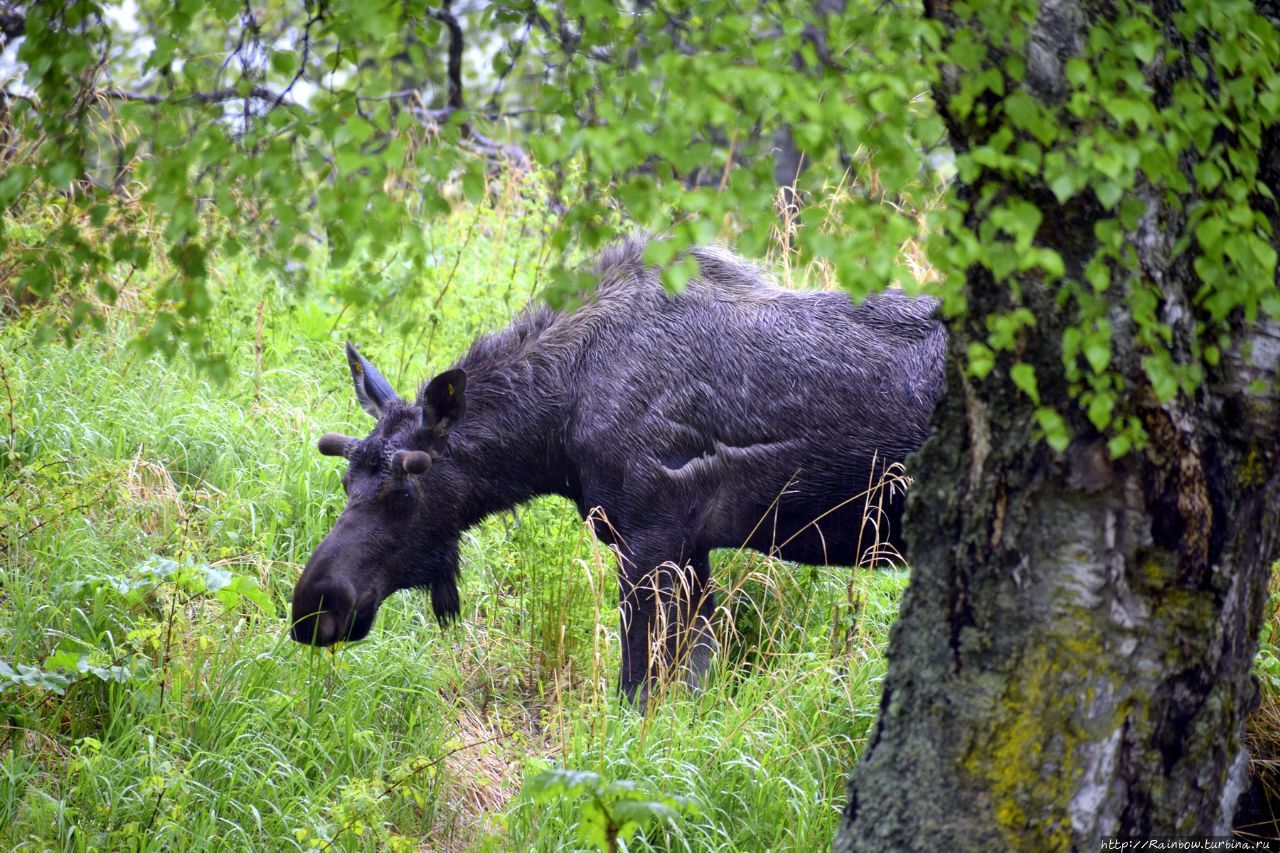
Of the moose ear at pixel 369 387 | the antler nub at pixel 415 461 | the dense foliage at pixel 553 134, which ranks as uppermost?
the dense foliage at pixel 553 134

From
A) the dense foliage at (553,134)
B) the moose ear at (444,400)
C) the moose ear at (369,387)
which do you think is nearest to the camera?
the dense foliage at (553,134)

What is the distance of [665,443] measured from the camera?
5.83 metres

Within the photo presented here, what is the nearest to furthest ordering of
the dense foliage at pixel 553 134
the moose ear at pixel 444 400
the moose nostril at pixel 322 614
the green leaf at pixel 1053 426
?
the dense foliage at pixel 553 134, the green leaf at pixel 1053 426, the moose nostril at pixel 322 614, the moose ear at pixel 444 400

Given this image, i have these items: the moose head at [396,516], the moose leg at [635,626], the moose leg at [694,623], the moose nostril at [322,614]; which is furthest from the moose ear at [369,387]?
the moose leg at [694,623]

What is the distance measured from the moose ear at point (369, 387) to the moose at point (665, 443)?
257 millimetres

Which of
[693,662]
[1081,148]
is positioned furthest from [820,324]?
[1081,148]

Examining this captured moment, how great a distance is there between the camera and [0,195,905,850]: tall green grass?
15.1 feet

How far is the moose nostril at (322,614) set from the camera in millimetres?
5480

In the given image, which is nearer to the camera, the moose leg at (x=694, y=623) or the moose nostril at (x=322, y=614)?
the moose nostril at (x=322, y=614)

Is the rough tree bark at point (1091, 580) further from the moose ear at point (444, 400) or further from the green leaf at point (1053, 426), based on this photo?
the moose ear at point (444, 400)

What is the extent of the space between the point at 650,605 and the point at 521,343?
1.54 m

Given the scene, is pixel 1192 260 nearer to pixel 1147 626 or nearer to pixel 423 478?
pixel 1147 626

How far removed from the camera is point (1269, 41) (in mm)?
2783

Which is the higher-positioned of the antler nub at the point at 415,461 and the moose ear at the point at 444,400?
the moose ear at the point at 444,400
